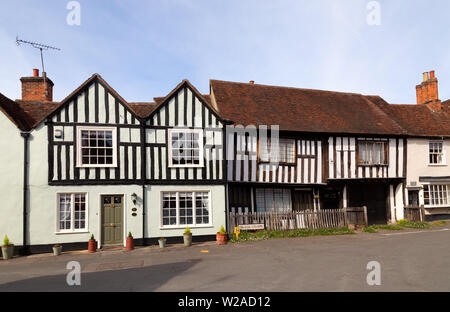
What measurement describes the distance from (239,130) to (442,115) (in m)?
15.2

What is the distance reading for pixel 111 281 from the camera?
7660 mm

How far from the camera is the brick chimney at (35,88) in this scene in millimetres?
16625

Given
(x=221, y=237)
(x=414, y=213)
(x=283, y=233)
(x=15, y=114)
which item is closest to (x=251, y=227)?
(x=283, y=233)

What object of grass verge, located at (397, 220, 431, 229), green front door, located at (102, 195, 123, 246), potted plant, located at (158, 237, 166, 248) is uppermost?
green front door, located at (102, 195, 123, 246)

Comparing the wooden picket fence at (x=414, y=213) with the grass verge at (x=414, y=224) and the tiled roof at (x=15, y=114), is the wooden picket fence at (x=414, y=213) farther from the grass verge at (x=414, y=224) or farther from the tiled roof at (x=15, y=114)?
the tiled roof at (x=15, y=114)

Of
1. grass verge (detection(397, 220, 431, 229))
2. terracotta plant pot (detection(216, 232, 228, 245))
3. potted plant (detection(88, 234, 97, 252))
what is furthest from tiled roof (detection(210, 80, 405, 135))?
potted plant (detection(88, 234, 97, 252))

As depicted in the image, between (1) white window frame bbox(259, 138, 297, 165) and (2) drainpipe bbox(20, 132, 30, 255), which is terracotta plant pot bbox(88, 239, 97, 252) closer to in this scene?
(2) drainpipe bbox(20, 132, 30, 255)

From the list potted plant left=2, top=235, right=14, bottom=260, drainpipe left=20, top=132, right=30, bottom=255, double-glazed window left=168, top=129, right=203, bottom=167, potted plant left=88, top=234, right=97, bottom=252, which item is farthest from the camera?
double-glazed window left=168, top=129, right=203, bottom=167

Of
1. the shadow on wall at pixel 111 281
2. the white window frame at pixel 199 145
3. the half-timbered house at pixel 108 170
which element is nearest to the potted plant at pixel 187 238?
the half-timbered house at pixel 108 170

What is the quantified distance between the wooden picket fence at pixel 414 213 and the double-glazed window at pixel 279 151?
26.1 ft

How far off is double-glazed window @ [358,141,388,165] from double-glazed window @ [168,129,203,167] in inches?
382

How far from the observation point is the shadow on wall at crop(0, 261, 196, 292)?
7.09 m

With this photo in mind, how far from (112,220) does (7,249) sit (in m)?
3.85
